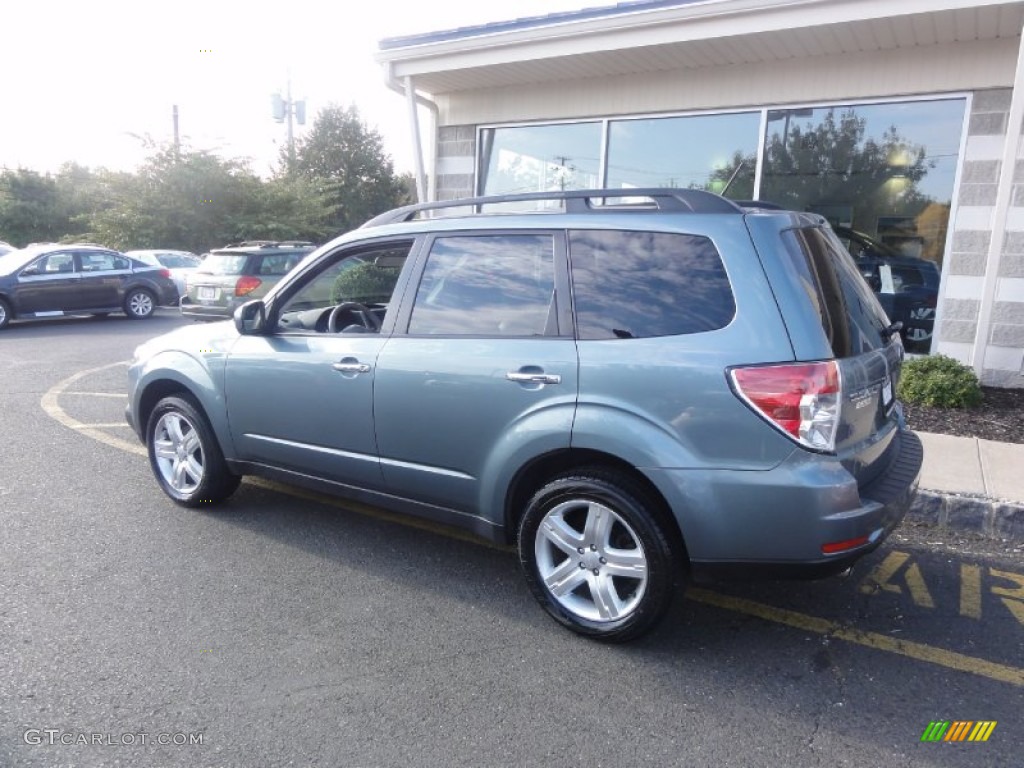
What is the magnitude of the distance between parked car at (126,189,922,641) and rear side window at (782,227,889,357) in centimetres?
2

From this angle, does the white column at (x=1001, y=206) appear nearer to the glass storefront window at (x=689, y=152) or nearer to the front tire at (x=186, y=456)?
the glass storefront window at (x=689, y=152)

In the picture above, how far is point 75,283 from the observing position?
13758mm

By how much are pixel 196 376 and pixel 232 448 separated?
480 millimetres

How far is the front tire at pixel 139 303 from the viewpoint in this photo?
580 inches

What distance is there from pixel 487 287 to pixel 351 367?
2.66ft

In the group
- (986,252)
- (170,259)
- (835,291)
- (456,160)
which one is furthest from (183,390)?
(170,259)

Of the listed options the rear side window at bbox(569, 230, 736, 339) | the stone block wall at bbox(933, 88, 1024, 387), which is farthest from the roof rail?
the stone block wall at bbox(933, 88, 1024, 387)

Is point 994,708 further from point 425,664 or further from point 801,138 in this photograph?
point 801,138

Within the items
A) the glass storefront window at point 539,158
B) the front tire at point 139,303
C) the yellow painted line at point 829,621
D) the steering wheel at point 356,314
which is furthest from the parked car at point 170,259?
the yellow painted line at point 829,621

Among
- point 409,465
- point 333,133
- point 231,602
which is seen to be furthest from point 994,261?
point 333,133

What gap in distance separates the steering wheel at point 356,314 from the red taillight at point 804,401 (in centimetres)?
241

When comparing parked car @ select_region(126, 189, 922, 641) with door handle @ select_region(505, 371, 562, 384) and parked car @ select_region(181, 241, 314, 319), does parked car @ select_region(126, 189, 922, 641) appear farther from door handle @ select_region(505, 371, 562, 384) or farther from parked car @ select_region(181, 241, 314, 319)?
parked car @ select_region(181, 241, 314, 319)

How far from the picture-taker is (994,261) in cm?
652

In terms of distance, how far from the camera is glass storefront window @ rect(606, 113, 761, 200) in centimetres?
848
